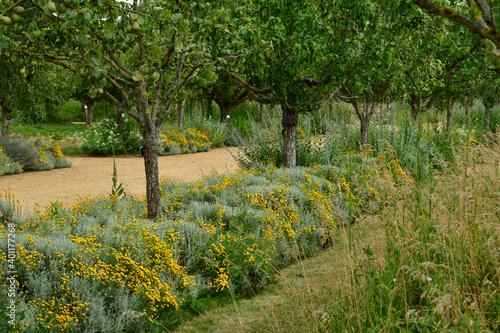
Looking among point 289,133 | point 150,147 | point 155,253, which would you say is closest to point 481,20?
point 155,253

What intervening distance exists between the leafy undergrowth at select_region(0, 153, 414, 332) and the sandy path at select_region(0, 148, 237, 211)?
1731mm

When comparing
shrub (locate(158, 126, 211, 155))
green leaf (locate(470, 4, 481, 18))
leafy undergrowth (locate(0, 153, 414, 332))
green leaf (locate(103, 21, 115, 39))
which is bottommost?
leafy undergrowth (locate(0, 153, 414, 332))

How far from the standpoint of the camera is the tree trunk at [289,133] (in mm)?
7227

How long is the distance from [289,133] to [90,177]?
5.31m

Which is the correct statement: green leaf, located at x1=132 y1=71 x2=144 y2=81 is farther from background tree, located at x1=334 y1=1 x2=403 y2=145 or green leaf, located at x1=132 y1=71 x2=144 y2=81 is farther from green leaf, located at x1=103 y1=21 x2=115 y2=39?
background tree, located at x1=334 y1=1 x2=403 y2=145

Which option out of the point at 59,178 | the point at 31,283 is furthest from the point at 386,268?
the point at 59,178

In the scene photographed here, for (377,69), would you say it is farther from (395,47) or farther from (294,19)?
(294,19)

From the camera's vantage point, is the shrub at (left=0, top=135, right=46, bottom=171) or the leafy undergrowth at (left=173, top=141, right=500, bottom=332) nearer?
the leafy undergrowth at (left=173, top=141, right=500, bottom=332)

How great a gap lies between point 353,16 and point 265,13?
1.52 meters

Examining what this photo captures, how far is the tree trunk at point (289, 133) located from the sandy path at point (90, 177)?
1.15 m

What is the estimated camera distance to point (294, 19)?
6137 mm

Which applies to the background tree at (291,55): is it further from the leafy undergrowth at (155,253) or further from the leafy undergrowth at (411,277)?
the leafy undergrowth at (411,277)

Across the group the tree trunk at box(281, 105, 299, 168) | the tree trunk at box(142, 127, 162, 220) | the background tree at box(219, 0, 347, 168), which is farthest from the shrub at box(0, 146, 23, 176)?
the tree trunk at box(281, 105, 299, 168)

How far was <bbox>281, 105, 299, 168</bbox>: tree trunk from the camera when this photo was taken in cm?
723
